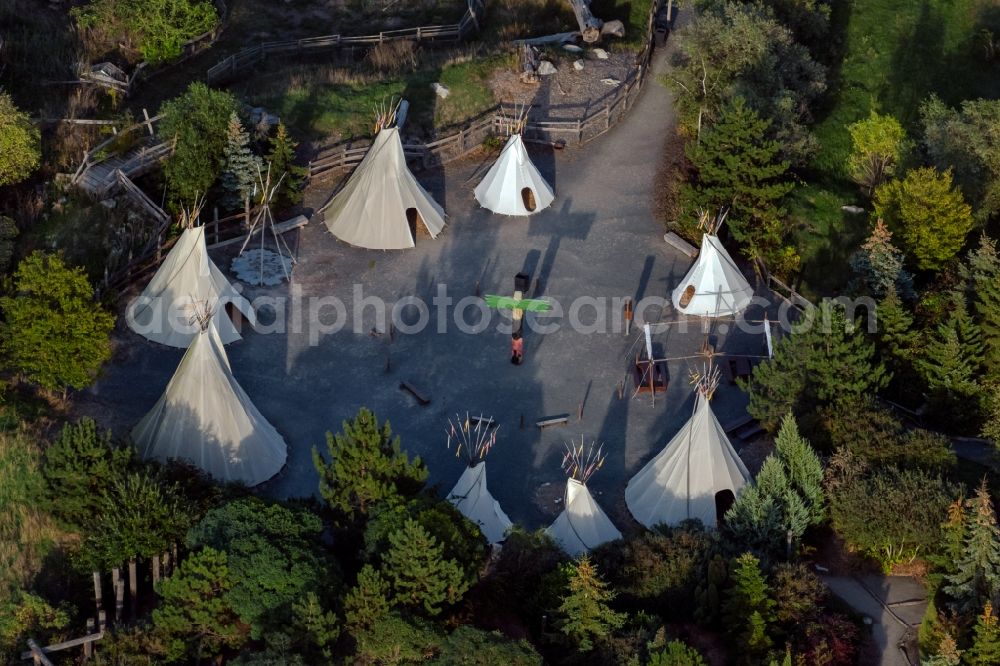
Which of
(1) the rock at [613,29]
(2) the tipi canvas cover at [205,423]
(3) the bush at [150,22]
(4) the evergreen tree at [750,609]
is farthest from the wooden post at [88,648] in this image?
(1) the rock at [613,29]

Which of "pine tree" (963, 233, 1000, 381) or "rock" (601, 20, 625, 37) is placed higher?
"rock" (601, 20, 625, 37)

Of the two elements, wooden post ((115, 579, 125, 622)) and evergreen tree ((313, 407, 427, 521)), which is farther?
evergreen tree ((313, 407, 427, 521))

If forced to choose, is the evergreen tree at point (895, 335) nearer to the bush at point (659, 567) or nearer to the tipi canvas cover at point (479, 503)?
the bush at point (659, 567)

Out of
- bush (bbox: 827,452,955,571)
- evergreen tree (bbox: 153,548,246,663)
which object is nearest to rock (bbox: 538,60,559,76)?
bush (bbox: 827,452,955,571)

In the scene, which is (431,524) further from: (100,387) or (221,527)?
(100,387)

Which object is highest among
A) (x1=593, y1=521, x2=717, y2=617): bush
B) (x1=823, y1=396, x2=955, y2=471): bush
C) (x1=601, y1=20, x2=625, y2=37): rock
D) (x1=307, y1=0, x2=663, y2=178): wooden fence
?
(x1=601, y1=20, x2=625, y2=37): rock

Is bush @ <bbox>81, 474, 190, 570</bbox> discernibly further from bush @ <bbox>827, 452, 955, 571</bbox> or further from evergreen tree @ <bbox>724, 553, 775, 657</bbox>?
bush @ <bbox>827, 452, 955, 571</bbox>
